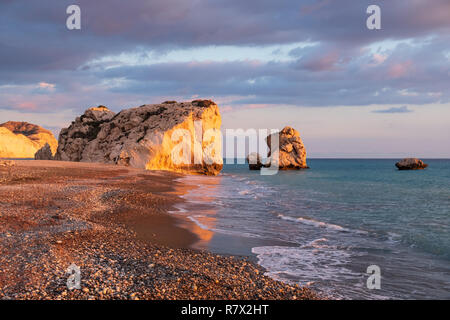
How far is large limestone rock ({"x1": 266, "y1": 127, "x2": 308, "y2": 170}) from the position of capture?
86062 mm

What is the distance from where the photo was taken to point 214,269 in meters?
6.78

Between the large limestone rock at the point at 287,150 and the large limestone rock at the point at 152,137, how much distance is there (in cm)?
3535

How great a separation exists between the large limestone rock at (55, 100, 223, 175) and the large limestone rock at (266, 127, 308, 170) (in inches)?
1392

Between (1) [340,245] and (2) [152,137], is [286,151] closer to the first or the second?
(2) [152,137]

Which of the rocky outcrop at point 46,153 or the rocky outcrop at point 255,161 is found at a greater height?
the rocky outcrop at point 46,153

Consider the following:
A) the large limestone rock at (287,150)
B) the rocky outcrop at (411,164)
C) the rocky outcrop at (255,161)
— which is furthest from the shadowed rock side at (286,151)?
the rocky outcrop at (411,164)

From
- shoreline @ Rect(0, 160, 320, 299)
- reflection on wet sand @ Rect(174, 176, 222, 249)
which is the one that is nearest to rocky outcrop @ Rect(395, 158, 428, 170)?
reflection on wet sand @ Rect(174, 176, 222, 249)

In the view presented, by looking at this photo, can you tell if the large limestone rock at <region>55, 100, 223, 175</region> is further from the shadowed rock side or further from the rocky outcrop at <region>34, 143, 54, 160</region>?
the shadowed rock side

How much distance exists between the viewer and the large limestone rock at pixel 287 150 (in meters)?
86.1

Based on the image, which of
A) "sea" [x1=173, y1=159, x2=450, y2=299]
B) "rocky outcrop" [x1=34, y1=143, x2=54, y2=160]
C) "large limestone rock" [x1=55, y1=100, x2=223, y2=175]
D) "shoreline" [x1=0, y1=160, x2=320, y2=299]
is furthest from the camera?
"rocky outcrop" [x1=34, y1=143, x2=54, y2=160]

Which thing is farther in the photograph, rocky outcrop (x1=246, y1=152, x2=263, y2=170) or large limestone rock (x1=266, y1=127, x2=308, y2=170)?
rocky outcrop (x1=246, y1=152, x2=263, y2=170)

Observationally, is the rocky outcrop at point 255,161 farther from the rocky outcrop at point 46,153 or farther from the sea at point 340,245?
the sea at point 340,245
